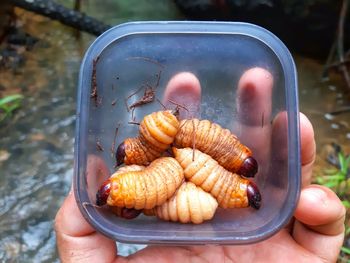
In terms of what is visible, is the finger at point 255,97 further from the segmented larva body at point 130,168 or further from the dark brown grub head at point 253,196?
the segmented larva body at point 130,168

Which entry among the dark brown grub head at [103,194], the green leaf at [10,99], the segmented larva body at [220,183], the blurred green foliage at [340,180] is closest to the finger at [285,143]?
the segmented larva body at [220,183]

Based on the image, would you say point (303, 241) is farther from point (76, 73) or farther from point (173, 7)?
point (173, 7)

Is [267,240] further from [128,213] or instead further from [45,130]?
[45,130]

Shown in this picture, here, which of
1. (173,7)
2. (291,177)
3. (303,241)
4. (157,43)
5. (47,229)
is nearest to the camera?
(291,177)

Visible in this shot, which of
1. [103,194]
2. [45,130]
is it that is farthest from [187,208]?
[45,130]

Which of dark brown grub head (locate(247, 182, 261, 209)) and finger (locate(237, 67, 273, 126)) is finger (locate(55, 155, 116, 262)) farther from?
finger (locate(237, 67, 273, 126))

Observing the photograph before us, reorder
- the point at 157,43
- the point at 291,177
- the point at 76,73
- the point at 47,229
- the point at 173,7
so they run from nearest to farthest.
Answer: the point at 291,177
the point at 157,43
the point at 47,229
the point at 76,73
the point at 173,7

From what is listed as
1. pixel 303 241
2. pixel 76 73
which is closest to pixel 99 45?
pixel 303 241
